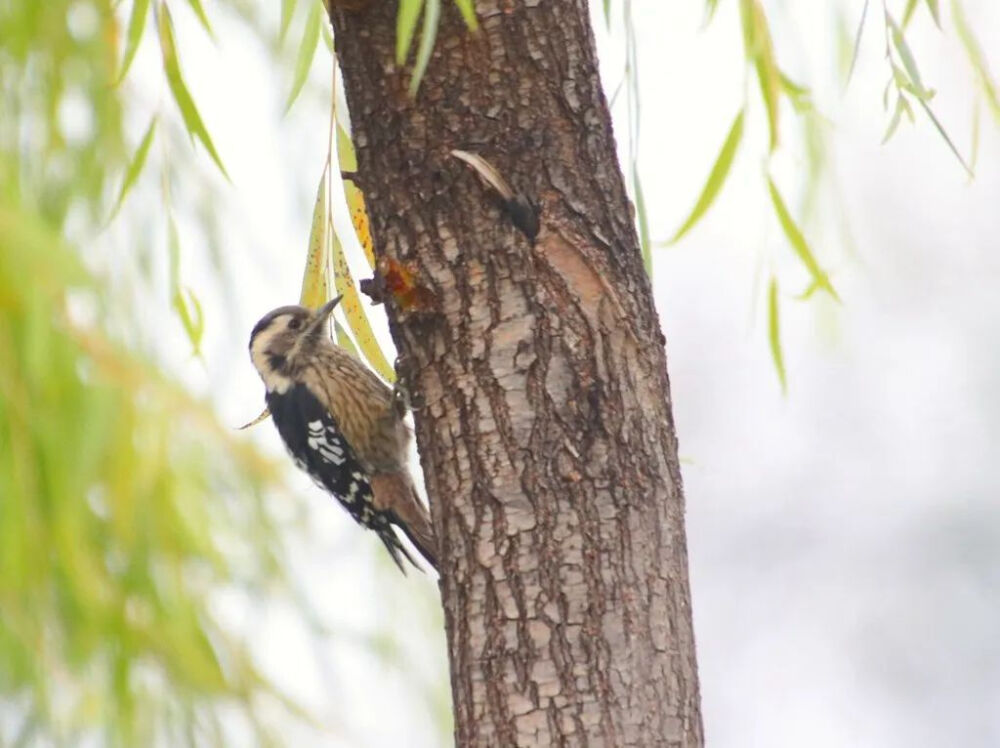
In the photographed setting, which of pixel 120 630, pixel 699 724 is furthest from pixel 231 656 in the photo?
pixel 699 724

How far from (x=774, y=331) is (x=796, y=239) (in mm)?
153

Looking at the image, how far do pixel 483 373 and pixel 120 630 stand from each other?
0.68 m

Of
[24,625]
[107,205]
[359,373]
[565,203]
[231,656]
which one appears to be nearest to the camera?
[24,625]

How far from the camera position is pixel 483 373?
204cm

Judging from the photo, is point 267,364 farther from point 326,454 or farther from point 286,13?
point 286,13

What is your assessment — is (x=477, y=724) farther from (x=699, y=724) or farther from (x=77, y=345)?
Result: (x=77, y=345)

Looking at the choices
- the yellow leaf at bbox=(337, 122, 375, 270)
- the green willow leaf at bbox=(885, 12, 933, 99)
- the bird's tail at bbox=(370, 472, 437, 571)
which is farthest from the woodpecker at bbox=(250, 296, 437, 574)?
the green willow leaf at bbox=(885, 12, 933, 99)

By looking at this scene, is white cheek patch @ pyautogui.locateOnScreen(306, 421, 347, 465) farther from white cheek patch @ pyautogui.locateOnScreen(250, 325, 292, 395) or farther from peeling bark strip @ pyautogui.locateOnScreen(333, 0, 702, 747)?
peeling bark strip @ pyautogui.locateOnScreen(333, 0, 702, 747)

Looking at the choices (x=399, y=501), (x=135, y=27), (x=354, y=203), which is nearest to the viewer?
(x=135, y=27)

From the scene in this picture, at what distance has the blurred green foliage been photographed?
4.72 feet

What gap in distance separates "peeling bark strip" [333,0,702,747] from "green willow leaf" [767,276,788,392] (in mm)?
166

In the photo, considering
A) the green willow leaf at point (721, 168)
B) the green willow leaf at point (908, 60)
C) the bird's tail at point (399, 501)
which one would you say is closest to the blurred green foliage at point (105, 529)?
the green willow leaf at point (721, 168)

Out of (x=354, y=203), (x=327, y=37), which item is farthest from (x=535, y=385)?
(x=327, y=37)

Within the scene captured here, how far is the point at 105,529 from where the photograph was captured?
1.57m
